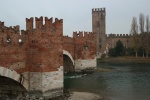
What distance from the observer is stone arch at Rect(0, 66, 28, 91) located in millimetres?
14841

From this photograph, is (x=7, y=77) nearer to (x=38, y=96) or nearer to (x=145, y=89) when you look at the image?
(x=38, y=96)

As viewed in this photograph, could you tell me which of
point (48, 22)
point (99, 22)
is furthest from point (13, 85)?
point (99, 22)

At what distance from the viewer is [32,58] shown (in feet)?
56.4

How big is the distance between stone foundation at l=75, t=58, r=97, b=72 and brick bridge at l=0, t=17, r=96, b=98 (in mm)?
17050

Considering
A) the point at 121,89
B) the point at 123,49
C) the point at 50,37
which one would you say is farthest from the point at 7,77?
the point at 123,49

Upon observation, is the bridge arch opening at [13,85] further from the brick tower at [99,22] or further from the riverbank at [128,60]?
the brick tower at [99,22]

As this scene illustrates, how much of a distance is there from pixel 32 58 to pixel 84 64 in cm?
1951

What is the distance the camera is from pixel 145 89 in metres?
22.3

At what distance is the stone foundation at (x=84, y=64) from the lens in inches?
1402

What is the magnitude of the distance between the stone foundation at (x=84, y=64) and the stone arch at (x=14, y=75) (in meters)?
19.1

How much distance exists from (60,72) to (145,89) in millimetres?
7718

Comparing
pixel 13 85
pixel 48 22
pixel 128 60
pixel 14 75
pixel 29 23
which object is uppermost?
pixel 48 22

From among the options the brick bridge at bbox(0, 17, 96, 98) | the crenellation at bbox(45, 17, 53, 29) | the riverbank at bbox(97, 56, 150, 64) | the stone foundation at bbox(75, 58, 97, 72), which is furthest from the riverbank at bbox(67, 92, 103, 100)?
the riverbank at bbox(97, 56, 150, 64)

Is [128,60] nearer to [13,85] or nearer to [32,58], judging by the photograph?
[32,58]
